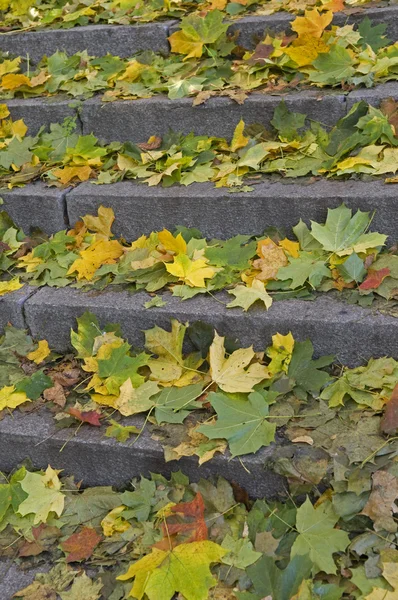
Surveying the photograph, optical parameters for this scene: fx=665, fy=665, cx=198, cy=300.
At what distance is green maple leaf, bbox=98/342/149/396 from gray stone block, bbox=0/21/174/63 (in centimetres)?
194

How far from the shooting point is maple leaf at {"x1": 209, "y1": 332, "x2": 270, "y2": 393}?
7.63 feet

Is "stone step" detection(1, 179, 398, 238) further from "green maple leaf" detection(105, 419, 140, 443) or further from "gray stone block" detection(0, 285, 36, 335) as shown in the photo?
"green maple leaf" detection(105, 419, 140, 443)

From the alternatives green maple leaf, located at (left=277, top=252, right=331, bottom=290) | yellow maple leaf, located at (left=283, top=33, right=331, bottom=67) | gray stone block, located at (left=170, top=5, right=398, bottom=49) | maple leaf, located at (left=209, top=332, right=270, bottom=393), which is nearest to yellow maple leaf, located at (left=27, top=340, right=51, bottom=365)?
maple leaf, located at (left=209, top=332, right=270, bottom=393)

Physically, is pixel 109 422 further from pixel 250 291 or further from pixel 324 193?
pixel 324 193

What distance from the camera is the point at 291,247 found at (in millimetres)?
2656

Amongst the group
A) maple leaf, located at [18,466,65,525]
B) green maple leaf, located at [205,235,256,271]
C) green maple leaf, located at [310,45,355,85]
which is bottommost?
maple leaf, located at [18,466,65,525]

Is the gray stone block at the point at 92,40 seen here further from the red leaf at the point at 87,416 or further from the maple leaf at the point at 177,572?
the maple leaf at the point at 177,572

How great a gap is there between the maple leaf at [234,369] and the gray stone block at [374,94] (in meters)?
1.28

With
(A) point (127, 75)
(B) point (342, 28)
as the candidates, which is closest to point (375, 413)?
(B) point (342, 28)

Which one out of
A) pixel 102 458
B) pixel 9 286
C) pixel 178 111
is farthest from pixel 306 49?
pixel 102 458

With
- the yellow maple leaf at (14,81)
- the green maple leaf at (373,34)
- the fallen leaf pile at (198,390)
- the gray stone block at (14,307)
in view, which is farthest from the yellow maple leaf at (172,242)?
the yellow maple leaf at (14,81)

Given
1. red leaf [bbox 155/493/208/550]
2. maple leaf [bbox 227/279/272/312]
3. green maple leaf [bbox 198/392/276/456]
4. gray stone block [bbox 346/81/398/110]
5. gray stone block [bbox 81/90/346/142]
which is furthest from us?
gray stone block [bbox 81/90/346/142]

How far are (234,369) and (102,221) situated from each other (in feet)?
3.45

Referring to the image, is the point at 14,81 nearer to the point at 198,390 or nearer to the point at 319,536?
the point at 198,390
